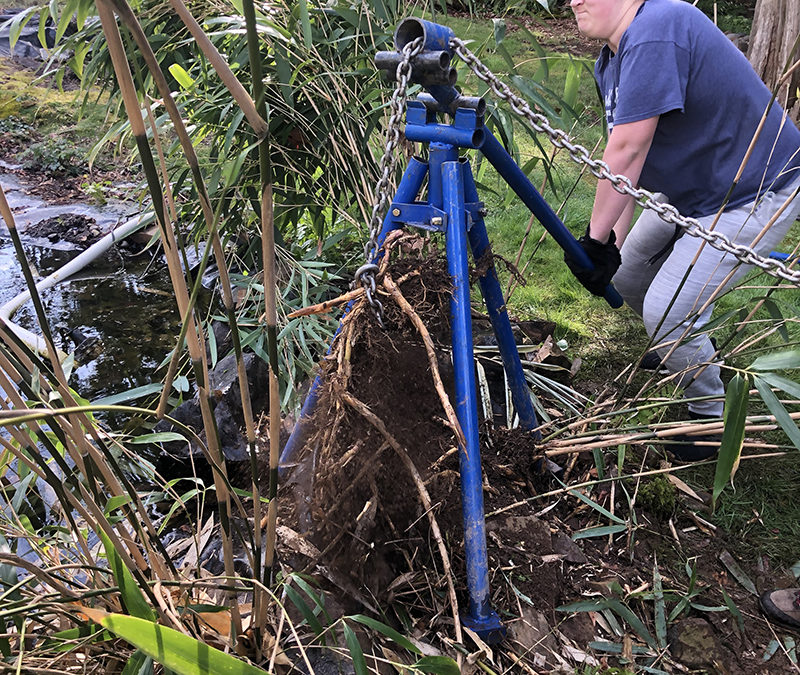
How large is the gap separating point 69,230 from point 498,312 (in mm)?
4178

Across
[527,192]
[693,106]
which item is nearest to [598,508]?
[527,192]

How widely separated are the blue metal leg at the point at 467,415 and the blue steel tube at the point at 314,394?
0.11 m

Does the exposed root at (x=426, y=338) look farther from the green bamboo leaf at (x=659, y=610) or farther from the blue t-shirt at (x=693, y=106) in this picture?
the blue t-shirt at (x=693, y=106)

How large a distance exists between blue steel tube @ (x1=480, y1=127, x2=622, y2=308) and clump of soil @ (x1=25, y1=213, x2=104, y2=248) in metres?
3.90

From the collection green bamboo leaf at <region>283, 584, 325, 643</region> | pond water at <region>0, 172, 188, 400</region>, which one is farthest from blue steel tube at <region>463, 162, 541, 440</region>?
pond water at <region>0, 172, 188, 400</region>

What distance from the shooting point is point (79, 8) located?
1830 mm

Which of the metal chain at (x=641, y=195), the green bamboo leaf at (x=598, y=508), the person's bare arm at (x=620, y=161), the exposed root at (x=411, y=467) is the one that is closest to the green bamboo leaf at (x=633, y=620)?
the green bamboo leaf at (x=598, y=508)

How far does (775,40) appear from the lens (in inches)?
220

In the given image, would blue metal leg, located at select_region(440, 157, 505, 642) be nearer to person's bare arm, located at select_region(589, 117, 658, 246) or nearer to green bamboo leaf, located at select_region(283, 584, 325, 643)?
green bamboo leaf, located at select_region(283, 584, 325, 643)

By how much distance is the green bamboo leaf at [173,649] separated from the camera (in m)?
0.75

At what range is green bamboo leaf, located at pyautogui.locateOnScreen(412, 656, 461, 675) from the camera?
107cm

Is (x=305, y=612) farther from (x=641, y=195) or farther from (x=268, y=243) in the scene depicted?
(x=641, y=195)

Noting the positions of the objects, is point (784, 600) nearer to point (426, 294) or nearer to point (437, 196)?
point (426, 294)

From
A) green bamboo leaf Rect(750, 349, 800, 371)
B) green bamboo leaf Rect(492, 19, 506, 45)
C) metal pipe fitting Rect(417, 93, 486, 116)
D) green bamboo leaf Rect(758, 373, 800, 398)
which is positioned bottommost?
green bamboo leaf Rect(758, 373, 800, 398)
